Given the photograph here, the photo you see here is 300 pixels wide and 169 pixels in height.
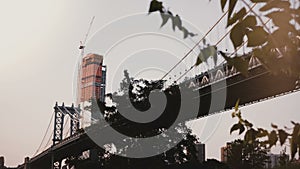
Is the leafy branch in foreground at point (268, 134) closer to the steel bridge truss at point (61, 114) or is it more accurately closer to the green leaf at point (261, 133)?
the green leaf at point (261, 133)

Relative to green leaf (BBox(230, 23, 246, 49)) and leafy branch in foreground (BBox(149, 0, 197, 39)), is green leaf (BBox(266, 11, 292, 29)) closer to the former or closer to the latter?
green leaf (BBox(230, 23, 246, 49))

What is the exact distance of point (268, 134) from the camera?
1.54 meters

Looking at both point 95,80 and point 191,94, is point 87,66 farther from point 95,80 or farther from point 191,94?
point 191,94

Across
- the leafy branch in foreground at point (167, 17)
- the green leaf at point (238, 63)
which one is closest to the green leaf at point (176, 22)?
the leafy branch in foreground at point (167, 17)

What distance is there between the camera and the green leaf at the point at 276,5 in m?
1.40

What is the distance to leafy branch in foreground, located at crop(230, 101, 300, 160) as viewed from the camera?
4.70ft

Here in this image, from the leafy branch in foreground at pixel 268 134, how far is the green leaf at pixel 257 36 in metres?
0.24

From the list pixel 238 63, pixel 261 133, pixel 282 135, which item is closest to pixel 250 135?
pixel 261 133

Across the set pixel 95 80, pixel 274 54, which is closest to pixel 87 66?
pixel 95 80

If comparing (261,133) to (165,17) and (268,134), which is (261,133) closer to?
(268,134)

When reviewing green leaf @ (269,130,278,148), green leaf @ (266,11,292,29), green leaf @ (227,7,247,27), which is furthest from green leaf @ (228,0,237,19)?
green leaf @ (269,130,278,148)

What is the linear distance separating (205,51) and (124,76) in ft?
119

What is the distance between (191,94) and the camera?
101 ft

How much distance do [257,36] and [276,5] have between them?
0.10 m
